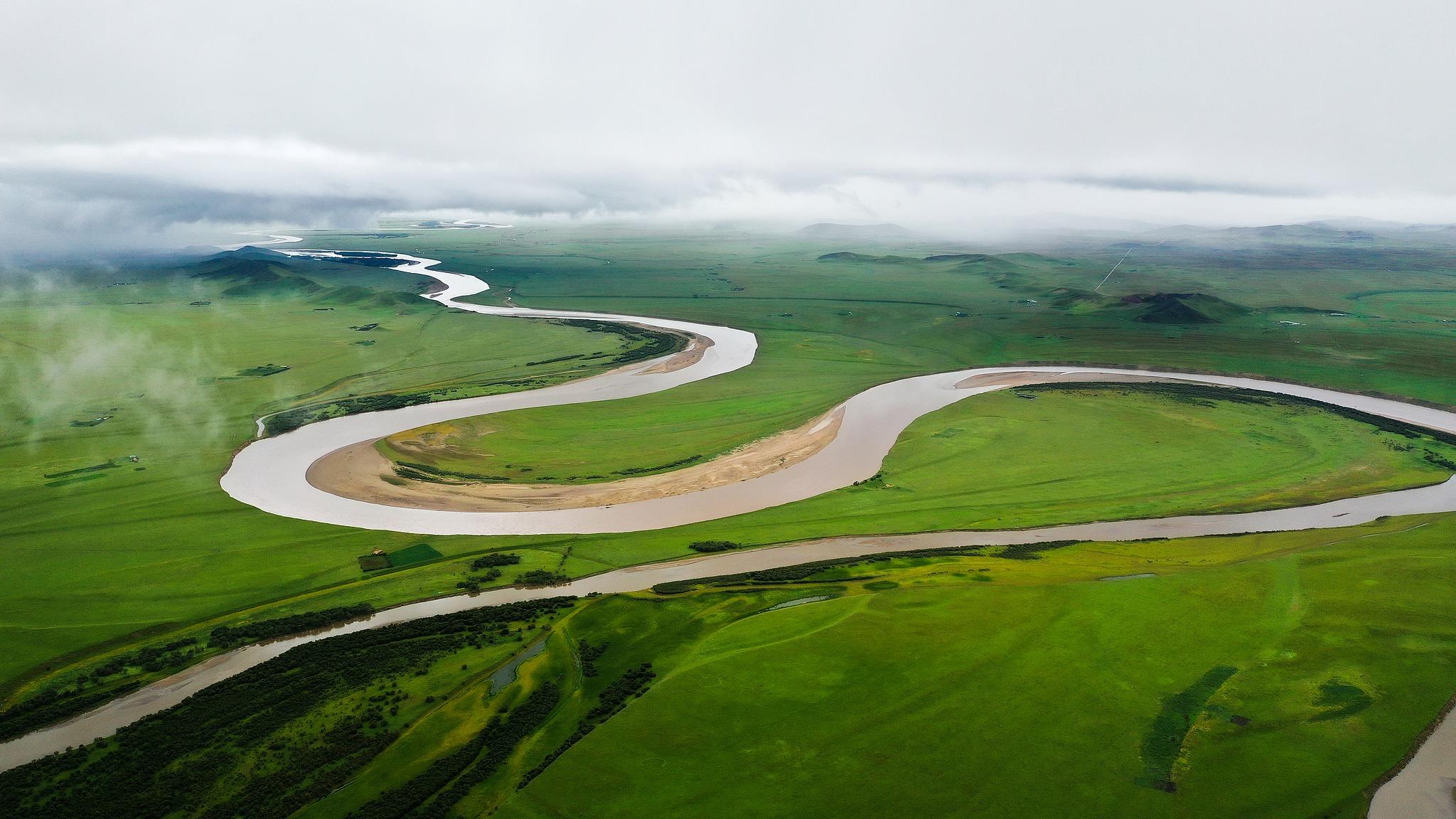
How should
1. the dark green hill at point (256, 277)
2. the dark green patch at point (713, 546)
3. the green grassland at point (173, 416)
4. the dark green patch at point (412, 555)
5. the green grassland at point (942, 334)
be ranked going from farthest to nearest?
the dark green hill at point (256, 277)
the green grassland at point (942, 334)
the dark green patch at point (713, 546)
the dark green patch at point (412, 555)
the green grassland at point (173, 416)

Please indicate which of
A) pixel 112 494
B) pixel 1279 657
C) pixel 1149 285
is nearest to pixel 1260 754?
pixel 1279 657

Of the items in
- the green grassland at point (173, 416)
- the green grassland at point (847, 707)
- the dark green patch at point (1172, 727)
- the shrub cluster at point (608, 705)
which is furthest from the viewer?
the green grassland at point (173, 416)

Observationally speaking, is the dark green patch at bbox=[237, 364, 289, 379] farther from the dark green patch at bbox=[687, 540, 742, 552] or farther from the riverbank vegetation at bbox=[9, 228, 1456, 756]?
the dark green patch at bbox=[687, 540, 742, 552]

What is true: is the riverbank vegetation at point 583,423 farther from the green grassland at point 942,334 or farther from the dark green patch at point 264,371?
the dark green patch at point 264,371

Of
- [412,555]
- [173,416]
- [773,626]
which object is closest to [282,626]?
[412,555]

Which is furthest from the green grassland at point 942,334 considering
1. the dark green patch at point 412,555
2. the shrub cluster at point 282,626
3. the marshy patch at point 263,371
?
the marshy patch at point 263,371

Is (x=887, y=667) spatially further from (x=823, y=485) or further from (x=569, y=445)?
(x=569, y=445)
